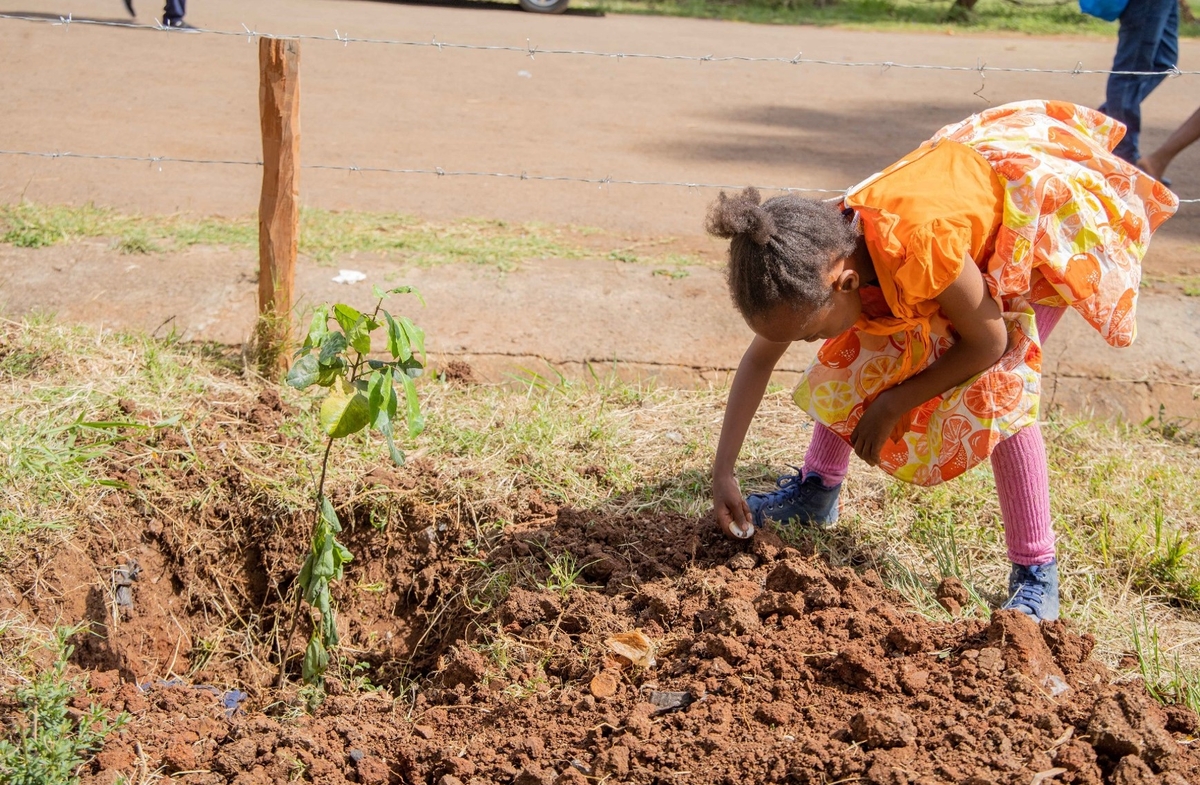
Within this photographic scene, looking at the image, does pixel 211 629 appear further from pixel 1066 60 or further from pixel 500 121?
pixel 1066 60

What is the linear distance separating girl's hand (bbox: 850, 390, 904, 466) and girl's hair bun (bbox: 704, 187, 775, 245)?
23.6 inches

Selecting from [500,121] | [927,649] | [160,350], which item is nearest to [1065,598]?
[927,649]

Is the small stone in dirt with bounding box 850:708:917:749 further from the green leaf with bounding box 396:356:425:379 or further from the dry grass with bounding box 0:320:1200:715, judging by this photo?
the green leaf with bounding box 396:356:425:379

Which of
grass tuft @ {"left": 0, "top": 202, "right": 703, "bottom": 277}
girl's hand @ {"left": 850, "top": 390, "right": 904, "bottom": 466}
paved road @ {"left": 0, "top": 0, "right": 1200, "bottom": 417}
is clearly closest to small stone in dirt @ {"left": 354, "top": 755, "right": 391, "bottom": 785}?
girl's hand @ {"left": 850, "top": 390, "right": 904, "bottom": 466}

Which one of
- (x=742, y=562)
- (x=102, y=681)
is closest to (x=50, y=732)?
(x=102, y=681)

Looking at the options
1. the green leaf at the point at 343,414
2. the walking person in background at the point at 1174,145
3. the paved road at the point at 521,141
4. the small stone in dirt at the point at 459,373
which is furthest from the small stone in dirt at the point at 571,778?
the walking person in background at the point at 1174,145

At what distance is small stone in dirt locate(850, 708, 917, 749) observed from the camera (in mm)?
1991

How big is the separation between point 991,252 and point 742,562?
970mm

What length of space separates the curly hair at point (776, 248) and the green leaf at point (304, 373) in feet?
3.23

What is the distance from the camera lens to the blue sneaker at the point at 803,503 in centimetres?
292

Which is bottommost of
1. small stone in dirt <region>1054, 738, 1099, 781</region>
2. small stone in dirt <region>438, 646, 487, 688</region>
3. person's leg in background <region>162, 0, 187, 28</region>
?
small stone in dirt <region>438, 646, 487, 688</region>

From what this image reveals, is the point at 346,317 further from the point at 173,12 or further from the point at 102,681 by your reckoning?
the point at 173,12

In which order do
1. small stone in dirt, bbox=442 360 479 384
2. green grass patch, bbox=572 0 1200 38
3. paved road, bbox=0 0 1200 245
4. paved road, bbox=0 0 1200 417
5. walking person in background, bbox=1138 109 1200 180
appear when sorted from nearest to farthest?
small stone in dirt, bbox=442 360 479 384 → paved road, bbox=0 0 1200 417 → walking person in background, bbox=1138 109 1200 180 → paved road, bbox=0 0 1200 245 → green grass patch, bbox=572 0 1200 38

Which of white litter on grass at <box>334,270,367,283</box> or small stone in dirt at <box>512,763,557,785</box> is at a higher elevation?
white litter on grass at <box>334,270,367,283</box>
